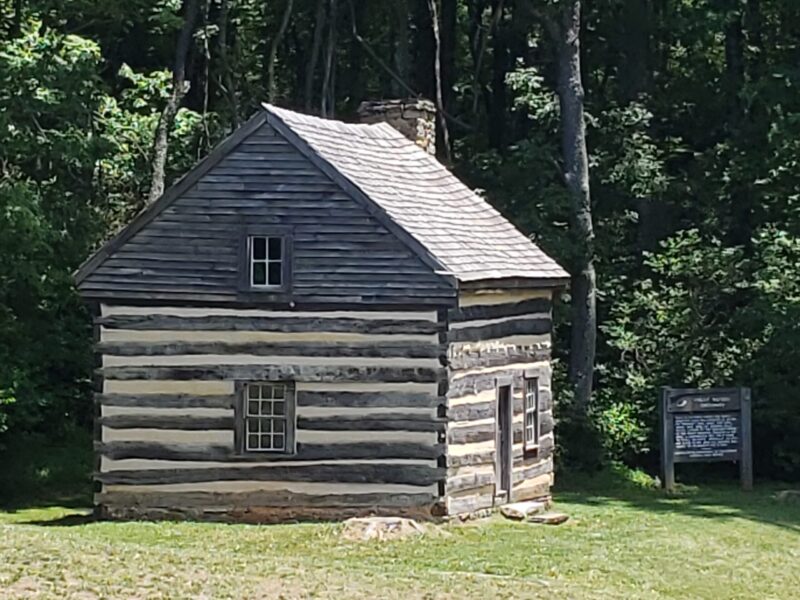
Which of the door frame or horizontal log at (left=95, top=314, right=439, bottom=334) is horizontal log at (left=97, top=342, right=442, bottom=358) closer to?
horizontal log at (left=95, top=314, right=439, bottom=334)

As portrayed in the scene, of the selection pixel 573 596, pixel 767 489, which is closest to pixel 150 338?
pixel 573 596

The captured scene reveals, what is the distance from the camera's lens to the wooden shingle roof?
22.0 metres

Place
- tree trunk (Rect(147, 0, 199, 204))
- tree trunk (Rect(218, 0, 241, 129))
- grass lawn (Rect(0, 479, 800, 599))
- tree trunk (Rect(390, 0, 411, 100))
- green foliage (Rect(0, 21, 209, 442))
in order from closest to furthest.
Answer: grass lawn (Rect(0, 479, 800, 599)) < green foliage (Rect(0, 21, 209, 442)) < tree trunk (Rect(147, 0, 199, 204)) < tree trunk (Rect(218, 0, 241, 129)) < tree trunk (Rect(390, 0, 411, 100))

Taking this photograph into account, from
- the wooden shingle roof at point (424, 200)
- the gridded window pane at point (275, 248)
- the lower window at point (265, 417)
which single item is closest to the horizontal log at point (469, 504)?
the lower window at point (265, 417)

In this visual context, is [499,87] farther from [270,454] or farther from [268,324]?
[270,454]

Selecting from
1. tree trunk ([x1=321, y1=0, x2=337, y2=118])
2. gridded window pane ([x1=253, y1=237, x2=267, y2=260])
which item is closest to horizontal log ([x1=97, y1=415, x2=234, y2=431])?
gridded window pane ([x1=253, y1=237, x2=267, y2=260])

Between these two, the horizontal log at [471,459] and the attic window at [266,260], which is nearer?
the horizontal log at [471,459]

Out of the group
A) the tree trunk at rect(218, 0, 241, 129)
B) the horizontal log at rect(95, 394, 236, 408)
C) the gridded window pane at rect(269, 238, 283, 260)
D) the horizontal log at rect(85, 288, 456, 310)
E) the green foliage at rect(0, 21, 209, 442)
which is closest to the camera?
the horizontal log at rect(85, 288, 456, 310)

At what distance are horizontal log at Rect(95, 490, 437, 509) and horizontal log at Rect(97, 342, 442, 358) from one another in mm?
1928

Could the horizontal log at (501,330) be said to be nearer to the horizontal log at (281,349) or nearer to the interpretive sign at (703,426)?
the horizontal log at (281,349)

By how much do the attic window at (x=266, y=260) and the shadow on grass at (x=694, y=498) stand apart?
671 cm

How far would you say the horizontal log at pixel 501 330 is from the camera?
21.7 meters

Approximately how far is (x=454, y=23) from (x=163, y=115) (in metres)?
12.8

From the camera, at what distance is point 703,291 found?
3155 centimetres
